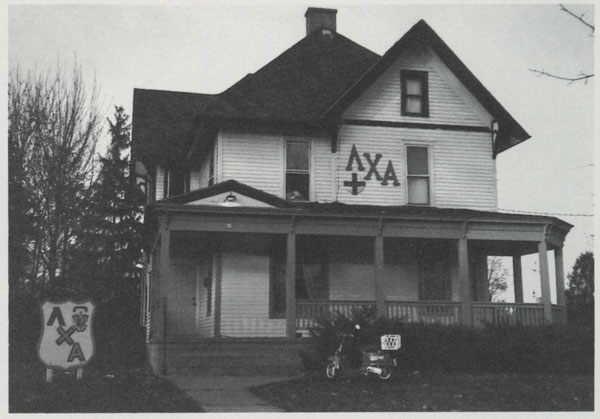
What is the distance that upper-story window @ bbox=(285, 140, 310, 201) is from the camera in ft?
66.2

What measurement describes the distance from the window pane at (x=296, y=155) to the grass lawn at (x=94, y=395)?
7141mm

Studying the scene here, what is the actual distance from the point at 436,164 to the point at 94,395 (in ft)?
38.2

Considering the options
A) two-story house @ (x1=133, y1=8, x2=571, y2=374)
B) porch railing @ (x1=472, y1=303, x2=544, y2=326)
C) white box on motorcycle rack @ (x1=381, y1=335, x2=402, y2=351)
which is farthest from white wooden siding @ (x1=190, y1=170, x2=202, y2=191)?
white box on motorcycle rack @ (x1=381, y1=335, x2=402, y2=351)

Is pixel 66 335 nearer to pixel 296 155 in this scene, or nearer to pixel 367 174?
pixel 296 155

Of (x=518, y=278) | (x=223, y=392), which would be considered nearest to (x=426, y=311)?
(x=518, y=278)

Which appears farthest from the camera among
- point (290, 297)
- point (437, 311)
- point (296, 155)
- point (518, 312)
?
point (296, 155)

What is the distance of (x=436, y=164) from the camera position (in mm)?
20875

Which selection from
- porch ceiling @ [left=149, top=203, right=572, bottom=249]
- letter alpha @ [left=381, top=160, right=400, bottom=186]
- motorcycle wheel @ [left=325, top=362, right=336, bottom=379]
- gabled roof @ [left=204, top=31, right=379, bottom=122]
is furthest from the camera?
letter alpha @ [left=381, top=160, right=400, bottom=186]

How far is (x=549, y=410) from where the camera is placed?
1152cm

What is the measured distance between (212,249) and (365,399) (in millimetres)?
8986

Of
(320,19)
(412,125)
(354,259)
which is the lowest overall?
(354,259)

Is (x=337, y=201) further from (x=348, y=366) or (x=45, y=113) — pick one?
(x=45, y=113)

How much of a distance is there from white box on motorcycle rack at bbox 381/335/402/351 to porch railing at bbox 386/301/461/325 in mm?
4434

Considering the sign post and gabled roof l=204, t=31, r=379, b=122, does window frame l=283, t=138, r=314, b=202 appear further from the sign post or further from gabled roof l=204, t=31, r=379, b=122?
the sign post
